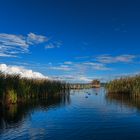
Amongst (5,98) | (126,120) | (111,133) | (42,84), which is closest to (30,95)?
A: (42,84)

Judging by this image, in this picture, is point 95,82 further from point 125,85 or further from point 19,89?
point 19,89

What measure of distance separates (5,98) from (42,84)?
22753mm

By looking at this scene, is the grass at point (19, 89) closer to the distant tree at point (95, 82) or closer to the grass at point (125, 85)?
the grass at point (125, 85)

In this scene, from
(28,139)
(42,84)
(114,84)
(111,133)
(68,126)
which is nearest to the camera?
(28,139)

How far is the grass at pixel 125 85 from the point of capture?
67.7m

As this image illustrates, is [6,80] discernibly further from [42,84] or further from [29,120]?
[42,84]

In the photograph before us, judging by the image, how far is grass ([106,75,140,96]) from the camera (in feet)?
222

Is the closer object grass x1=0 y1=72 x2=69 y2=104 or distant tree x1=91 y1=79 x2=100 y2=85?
grass x1=0 y1=72 x2=69 y2=104

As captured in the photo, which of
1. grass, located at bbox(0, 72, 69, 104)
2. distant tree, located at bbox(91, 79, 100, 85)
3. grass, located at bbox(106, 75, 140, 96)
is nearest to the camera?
grass, located at bbox(0, 72, 69, 104)

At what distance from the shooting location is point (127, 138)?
21094mm

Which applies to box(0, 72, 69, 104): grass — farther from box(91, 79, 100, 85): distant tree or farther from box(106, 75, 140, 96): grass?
box(91, 79, 100, 85): distant tree

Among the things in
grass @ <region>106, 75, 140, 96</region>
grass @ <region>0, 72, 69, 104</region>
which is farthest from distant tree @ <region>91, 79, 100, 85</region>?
grass @ <region>0, 72, 69, 104</region>

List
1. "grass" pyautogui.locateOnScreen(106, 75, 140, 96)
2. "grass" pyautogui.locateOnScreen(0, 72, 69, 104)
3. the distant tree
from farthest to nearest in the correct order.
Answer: the distant tree < "grass" pyautogui.locateOnScreen(106, 75, 140, 96) < "grass" pyautogui.locateOnScreen(0, 72, 69, 104)

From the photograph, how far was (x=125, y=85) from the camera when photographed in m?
79.6
